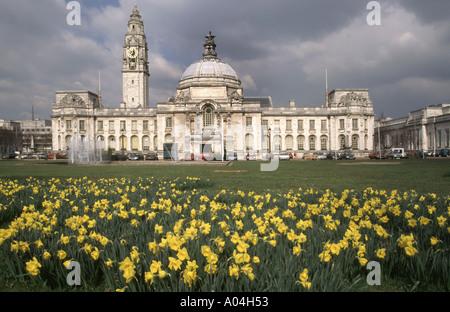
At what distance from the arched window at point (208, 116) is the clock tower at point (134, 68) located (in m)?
19.6

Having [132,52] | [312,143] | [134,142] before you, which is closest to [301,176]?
[312,143]

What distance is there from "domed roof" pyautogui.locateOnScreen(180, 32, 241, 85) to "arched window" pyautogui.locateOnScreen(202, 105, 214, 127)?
6902mm

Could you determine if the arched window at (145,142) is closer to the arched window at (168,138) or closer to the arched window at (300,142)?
the arched window at (168,138)

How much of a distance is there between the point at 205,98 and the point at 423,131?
61.2m

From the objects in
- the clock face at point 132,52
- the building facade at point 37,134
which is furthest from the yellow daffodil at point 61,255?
the building facade at point 37,134

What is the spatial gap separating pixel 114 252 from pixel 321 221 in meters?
3.83

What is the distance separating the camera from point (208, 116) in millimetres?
63812

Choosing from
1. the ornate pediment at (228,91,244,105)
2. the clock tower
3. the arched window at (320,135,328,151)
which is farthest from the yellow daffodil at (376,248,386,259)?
the clock tower

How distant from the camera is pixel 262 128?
69.2 m

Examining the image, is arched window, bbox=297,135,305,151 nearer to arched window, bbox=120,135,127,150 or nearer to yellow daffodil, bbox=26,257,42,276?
arched window, bbox=120,135,127,150

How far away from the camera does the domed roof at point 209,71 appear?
223 ft

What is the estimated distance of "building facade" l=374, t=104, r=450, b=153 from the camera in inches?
3123

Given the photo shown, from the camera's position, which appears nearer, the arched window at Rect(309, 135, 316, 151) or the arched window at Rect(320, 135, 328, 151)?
the arched window at Rect(320, 135, 328, 151)
